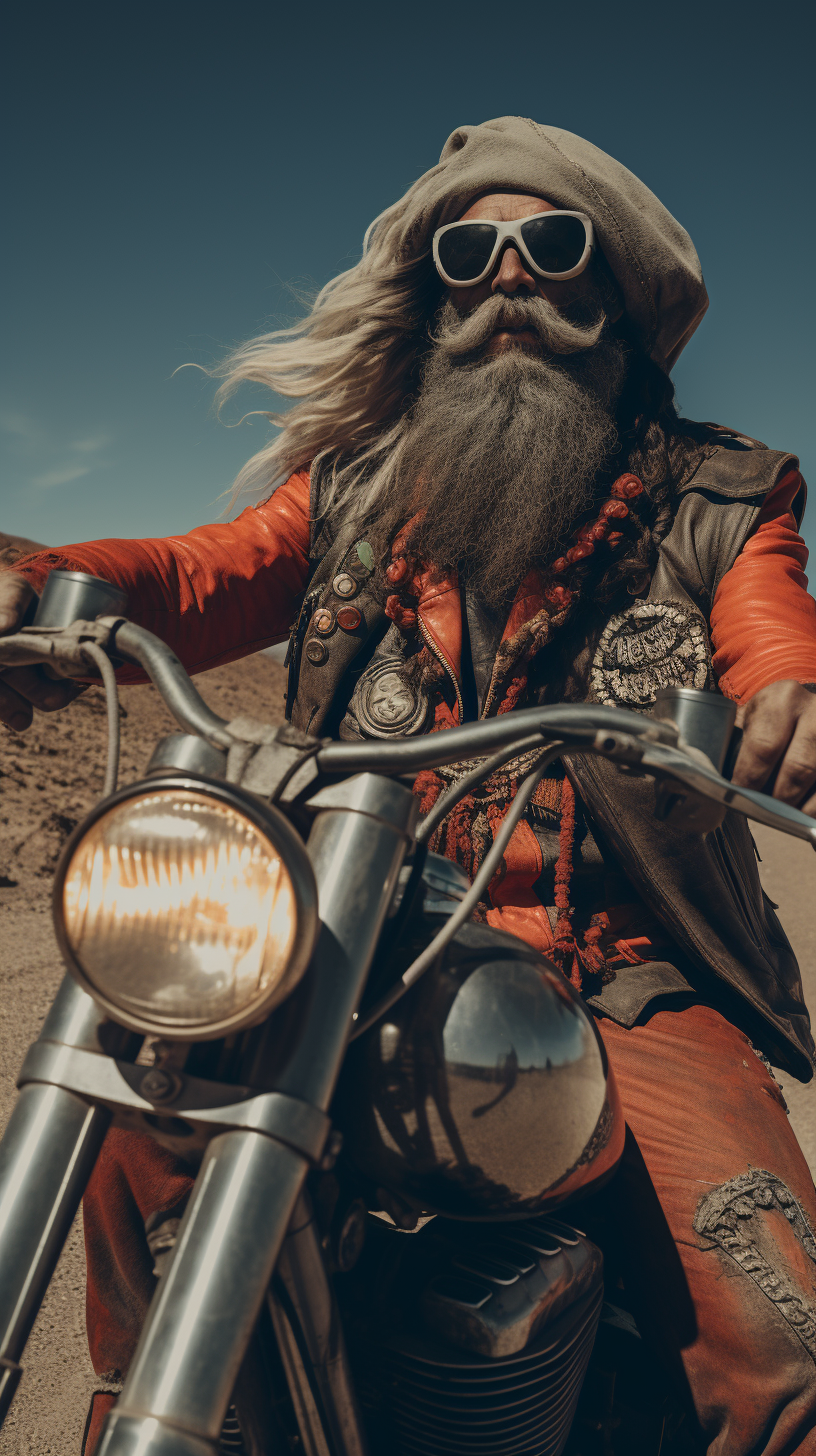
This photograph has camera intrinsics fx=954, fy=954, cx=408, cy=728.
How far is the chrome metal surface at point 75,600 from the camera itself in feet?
3.49

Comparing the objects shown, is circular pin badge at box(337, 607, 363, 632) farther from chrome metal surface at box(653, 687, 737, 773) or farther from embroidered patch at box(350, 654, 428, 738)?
chrome metal surface at box(653, 687, 737, 773)

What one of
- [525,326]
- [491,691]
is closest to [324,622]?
[491,691]

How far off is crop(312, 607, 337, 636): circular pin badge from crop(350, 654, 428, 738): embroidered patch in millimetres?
115

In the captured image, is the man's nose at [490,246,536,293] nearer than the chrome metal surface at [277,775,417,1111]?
No

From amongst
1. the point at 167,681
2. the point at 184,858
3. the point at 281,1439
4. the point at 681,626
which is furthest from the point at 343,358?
the point at 281,1439

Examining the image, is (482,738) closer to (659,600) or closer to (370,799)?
(370,799)

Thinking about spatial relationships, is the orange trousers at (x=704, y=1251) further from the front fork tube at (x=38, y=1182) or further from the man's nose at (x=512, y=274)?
the man's nose at (x=512, y=274)

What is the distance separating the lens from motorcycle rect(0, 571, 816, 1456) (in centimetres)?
67

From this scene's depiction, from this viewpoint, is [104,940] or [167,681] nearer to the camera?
[104,940]

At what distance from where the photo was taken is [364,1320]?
0.94 metres

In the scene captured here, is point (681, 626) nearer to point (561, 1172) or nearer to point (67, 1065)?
point (561, 1172)

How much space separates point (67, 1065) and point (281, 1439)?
17.3 inches

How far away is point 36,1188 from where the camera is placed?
69 cm

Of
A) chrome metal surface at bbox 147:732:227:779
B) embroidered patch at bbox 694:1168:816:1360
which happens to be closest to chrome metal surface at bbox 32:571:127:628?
chrome metal surface at bbox 147:732:227:779
